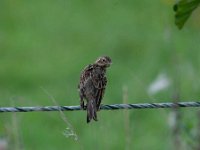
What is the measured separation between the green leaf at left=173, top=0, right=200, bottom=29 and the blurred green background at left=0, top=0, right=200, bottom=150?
70.9 inches

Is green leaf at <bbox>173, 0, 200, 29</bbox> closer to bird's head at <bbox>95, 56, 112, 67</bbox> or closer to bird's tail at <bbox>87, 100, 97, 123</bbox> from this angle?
bird's tail at <bbox>87, 100, 97, 123</bbox>

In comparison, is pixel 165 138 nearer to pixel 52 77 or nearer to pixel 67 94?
pixel 67 94

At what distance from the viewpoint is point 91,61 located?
51.4 feet

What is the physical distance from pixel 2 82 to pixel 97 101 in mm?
5847

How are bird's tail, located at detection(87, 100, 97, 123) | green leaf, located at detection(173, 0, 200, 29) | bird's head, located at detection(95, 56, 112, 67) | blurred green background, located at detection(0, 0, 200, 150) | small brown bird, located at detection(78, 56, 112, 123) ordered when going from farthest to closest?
blurred green background, located at detection(0, 0, 200, 150) < bird's head, located at detection(95, 56, 112, 67) < small brown bird, located at detection(78, 56, 112, 123) < bird's tail, located at detection(87, 100, 97, 123) < green leaf, located at detection(173, 0, 200, 29)

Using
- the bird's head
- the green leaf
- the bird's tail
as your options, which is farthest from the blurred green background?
the green leaf

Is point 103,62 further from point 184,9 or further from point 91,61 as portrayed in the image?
point 91,61

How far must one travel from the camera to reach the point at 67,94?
47.1ft

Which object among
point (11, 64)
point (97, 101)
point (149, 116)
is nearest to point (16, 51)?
point (11, 64)

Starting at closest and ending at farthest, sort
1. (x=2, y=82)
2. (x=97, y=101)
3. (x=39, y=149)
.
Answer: (x=97, y=101) → (x=39, y=149) → (x=2, y=82)

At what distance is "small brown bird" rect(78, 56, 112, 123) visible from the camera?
386 inches

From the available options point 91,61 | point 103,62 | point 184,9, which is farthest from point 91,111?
point 91,61

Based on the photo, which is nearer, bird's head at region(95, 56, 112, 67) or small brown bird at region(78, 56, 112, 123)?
small brown bird at region(78, 56, 112, 123)

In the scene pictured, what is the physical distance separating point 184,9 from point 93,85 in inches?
56.4
